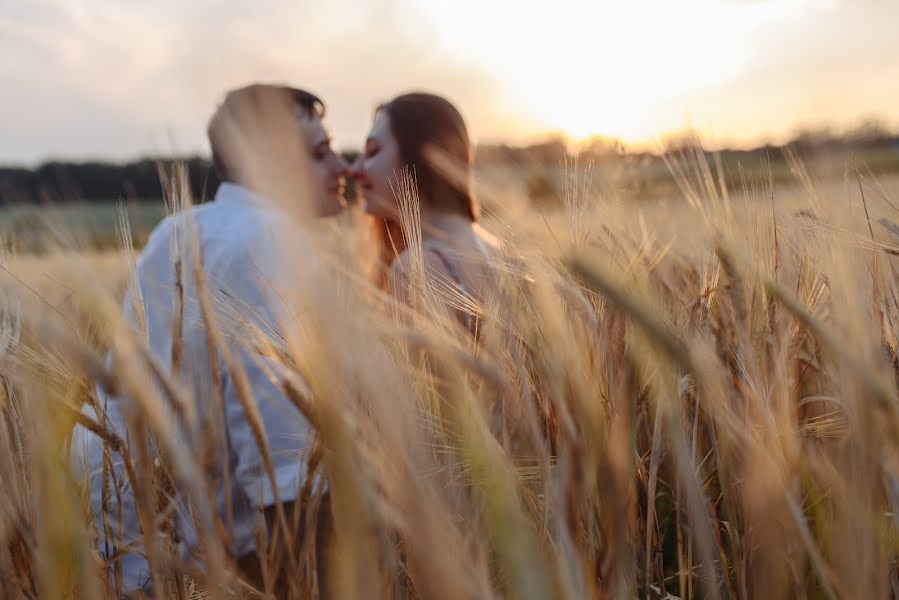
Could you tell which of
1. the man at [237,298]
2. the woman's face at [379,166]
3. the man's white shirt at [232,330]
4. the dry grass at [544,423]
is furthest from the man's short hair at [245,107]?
the dry grass at [544,423]

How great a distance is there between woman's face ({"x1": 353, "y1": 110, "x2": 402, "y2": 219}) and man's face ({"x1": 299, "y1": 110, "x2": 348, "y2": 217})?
148 mm

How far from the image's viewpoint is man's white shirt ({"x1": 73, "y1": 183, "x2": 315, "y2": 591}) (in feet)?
1.72

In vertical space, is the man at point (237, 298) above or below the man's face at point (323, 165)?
below

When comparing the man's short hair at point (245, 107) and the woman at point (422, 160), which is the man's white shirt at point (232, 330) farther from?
the woman at point (422, 160)

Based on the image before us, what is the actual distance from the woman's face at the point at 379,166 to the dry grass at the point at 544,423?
1385 mm

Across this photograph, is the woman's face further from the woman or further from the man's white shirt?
the man's white shirt

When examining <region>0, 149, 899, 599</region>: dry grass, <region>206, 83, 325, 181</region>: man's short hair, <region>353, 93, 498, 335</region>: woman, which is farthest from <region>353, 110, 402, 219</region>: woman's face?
<region>0, 149, 899, 599</region>: dry grass

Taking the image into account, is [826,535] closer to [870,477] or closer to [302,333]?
[870,477]

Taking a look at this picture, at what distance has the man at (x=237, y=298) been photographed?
510mm

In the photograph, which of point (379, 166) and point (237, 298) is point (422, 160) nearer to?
point (379, 166)

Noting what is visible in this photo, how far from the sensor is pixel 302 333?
0.47m

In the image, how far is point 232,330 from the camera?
22.8 inches

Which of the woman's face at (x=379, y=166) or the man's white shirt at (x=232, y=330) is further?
the woman's face at (x=379, y=166)

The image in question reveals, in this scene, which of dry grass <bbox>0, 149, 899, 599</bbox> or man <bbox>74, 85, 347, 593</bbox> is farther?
man <bbox>74, 85, 347, 593</bbox>
